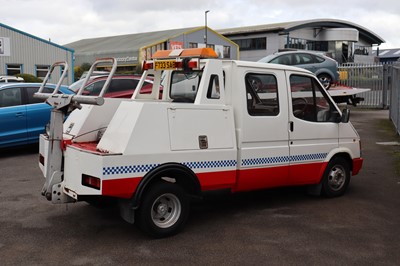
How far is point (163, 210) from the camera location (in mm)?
5215

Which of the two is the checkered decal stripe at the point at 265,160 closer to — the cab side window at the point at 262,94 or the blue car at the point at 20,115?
the cab side window at the point at 262,94

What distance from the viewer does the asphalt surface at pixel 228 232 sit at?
4.68 m

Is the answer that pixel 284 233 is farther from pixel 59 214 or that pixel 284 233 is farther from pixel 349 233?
pixel 59 214

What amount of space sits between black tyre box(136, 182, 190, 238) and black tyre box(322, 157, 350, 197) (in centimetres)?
257

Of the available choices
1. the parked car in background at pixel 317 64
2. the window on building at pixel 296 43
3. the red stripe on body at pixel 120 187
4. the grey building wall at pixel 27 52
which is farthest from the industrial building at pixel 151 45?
the red stripe on body at pixel 120 187

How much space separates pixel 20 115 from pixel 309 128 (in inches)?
268

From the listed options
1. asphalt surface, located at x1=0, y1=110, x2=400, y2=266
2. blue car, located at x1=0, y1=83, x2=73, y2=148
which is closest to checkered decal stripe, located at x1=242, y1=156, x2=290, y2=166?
asphalt surface, located at x1=0, y1=110, x2=400, y2=266

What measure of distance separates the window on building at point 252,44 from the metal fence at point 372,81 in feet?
123

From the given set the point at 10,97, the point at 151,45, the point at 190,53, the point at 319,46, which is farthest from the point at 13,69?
the point at 319,46

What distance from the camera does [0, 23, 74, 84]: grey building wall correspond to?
3609 cm

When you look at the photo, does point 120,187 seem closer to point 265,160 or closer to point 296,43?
point 265,160

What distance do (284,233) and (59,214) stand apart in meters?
2.96

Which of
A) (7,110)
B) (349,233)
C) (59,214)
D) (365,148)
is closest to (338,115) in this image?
(349,233)

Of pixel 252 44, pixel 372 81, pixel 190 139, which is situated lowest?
pixel 190 139
